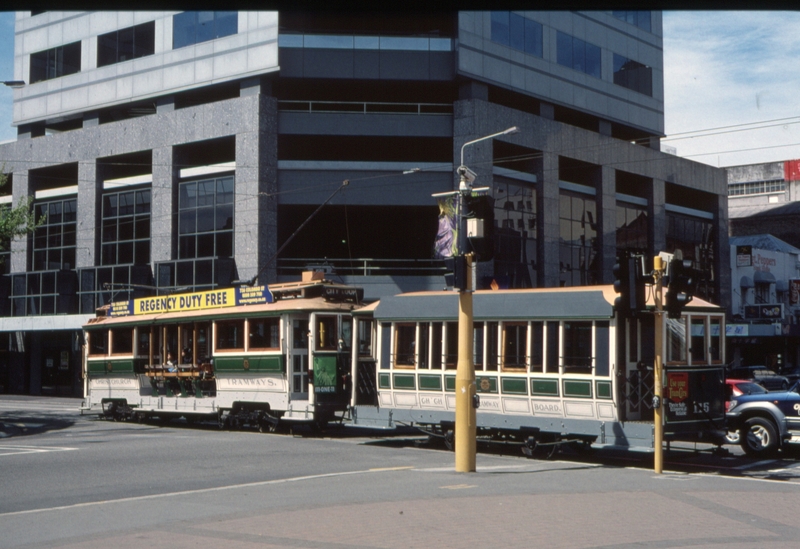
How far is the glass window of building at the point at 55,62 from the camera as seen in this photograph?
44906mm

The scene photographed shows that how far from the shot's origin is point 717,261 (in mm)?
53156

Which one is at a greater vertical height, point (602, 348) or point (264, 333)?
point (264, 333)

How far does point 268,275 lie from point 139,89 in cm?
1181

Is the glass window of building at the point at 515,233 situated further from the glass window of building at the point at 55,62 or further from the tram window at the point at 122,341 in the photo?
the glass window of building at the point at 55,62

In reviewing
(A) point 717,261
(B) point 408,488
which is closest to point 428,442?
(B) point 408,488

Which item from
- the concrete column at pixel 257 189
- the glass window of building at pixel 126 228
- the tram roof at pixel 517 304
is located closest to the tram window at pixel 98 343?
the concrete column at pixel 257 189

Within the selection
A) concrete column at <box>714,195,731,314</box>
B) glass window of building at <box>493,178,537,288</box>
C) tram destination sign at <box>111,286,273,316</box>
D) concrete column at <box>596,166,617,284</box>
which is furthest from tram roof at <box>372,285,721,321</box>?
concrete column at <box>714,195,731,314</box>

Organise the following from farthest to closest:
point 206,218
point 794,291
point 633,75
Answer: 1. point 794,291
2. point 633,75
3. point 206,218

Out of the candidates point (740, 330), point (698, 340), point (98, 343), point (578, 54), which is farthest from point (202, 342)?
point (740, 330)

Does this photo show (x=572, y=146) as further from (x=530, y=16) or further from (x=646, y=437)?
(x=646, y=437)

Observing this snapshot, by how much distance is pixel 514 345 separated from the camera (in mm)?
17969

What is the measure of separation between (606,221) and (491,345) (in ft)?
89.3

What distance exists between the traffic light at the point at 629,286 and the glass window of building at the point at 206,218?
2628cm

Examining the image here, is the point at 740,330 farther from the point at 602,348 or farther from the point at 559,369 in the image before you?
the point at 602,348
